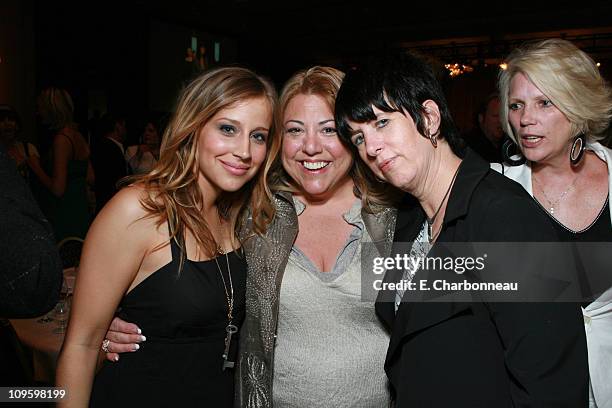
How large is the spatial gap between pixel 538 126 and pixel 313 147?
0.85 m

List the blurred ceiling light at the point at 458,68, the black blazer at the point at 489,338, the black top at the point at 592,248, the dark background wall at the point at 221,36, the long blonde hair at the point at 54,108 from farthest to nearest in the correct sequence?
the blurred ceiling light at the point at 458,68
the dark background wall at the point at 221,36
the long blonde hair at the point at 54,108
the black top at the point at 592,248
the black blazer at the point at 489,338

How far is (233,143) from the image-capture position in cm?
173

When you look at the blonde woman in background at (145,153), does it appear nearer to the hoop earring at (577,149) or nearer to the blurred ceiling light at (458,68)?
the hoop earring at (577,149)

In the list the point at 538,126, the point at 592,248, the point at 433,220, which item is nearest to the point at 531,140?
the point at 538,126

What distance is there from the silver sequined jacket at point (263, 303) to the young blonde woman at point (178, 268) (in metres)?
0.04

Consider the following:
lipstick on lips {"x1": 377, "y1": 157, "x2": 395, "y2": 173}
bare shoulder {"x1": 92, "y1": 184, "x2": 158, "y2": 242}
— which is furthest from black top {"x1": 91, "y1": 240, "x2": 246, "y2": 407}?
lipstick on lips {"x1": 377, "y1": 157, "x2": 395, "y2": 173}

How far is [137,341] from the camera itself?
1.61 m

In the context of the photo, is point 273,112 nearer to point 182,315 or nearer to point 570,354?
point 182,315

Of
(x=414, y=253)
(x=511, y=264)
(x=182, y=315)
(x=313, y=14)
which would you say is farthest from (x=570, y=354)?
(x=313, y=14)

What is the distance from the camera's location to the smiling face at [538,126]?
1938 mm

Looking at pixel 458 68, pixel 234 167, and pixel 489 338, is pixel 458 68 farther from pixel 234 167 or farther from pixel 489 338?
pixel 489 338

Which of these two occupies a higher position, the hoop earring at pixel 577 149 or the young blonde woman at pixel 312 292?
the hoop earring at pixel 577 149

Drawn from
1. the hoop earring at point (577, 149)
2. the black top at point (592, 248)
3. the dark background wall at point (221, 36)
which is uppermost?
the dark background wall at point (221, 36)

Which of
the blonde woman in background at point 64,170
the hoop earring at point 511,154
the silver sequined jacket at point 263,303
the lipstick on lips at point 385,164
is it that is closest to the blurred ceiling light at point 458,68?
the blonde woman in background at point 64,170
